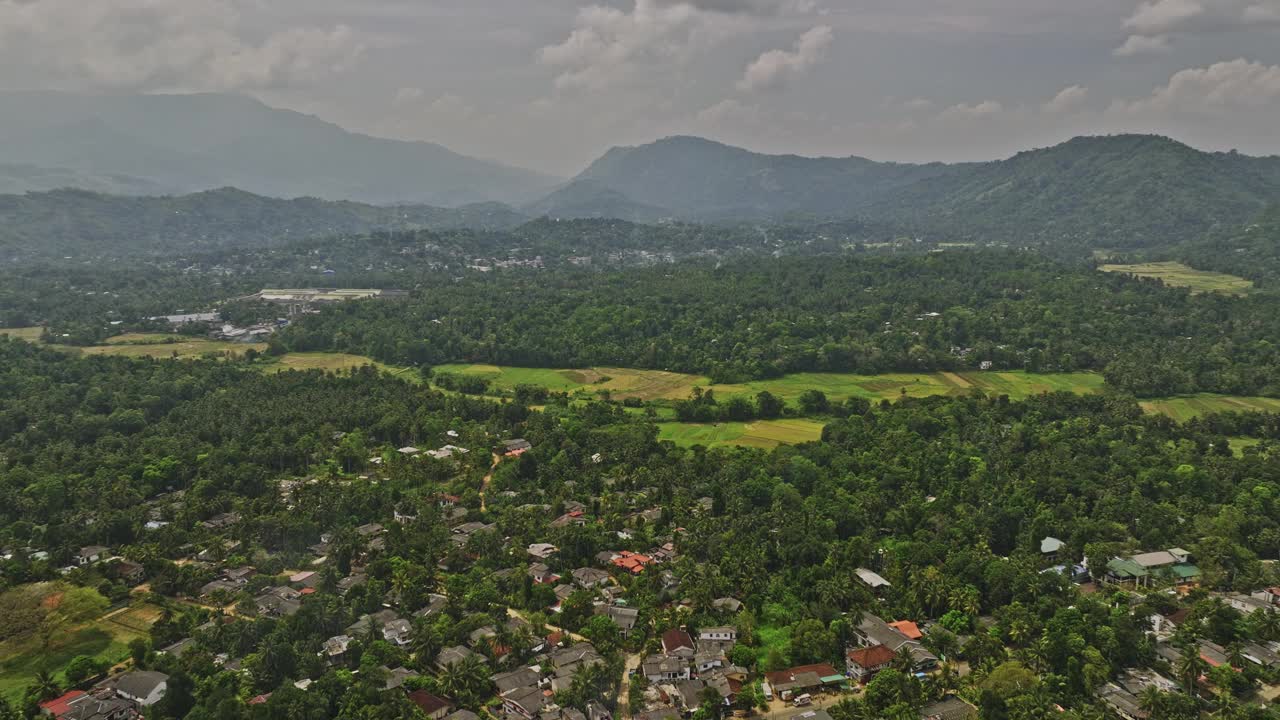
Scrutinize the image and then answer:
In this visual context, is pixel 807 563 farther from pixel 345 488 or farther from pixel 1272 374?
pixel 1272 374

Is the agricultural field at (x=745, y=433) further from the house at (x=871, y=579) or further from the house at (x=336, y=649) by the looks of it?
the house at (x=336, y=649)

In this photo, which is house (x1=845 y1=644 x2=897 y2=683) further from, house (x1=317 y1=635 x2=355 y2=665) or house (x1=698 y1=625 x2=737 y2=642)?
house (x1=317 y1=635 x2=355 y2=665)

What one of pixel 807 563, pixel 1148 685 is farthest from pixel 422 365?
pixel 1148 685

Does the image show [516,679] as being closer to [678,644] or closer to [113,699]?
[678,644]

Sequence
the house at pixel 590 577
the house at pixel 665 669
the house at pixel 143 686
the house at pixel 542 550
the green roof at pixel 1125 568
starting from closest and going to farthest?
the house at pixel 143 686 → the house at pixel 665 669 → the green roof at pixel 1125 568 → the house at pixel 590 577 → the house at pixel 542 550

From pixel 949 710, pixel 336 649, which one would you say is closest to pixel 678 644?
pixel 949 710

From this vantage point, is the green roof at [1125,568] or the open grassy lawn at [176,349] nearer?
the green roof at [1125,568]

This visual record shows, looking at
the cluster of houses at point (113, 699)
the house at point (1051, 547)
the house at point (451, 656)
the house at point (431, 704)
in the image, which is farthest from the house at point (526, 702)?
the house at point (1051, 547)
